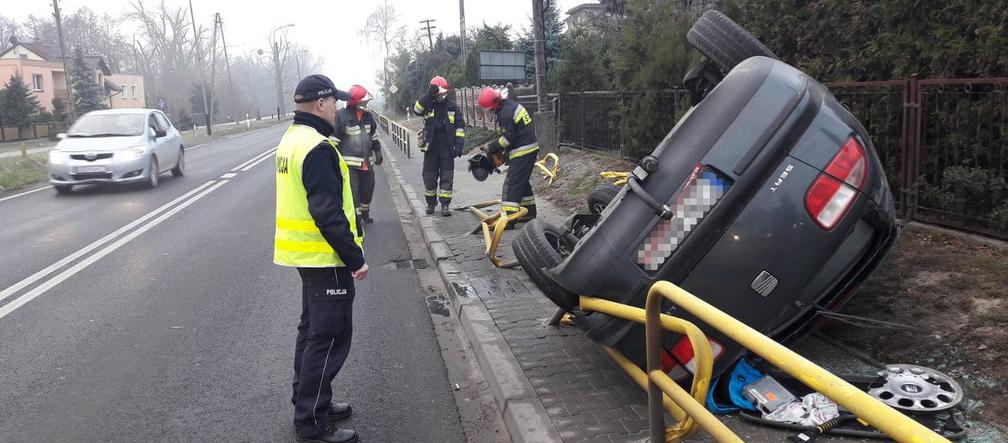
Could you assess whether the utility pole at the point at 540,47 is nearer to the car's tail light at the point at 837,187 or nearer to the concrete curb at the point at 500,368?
the concrete curb at the point at 500,368

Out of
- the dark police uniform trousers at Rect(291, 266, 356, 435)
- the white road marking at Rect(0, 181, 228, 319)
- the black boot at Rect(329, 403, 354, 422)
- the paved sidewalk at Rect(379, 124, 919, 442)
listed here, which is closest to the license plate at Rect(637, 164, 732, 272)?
the paved sidewalk at Rect(379, 124, 919, 442)

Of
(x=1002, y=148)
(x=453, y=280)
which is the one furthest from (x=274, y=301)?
(x=1002, y=148)

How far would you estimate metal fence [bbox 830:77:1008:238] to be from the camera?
203 inches

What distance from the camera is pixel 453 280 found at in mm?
6730

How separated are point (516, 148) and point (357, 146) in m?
2.29

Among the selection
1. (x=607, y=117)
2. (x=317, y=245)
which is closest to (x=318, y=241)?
(x=317, y=245)

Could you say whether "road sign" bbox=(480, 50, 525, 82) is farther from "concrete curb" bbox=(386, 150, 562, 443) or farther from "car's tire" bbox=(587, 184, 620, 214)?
"car's tire" bbox=(587, 184, 620, 214)

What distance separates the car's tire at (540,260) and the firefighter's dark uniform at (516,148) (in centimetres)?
377

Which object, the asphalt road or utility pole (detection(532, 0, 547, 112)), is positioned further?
utility pole (detection(532, 0, 547, 112))

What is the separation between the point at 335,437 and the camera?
12.5 ft

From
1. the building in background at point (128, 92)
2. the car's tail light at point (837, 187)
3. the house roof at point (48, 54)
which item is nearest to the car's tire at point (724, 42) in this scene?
the car's tail light at point (837, 187)

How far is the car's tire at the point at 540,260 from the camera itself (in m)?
4.07

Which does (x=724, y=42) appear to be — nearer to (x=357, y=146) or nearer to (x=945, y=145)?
(x=945, y=145)

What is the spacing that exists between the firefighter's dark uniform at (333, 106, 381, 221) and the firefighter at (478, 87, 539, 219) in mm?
1934
